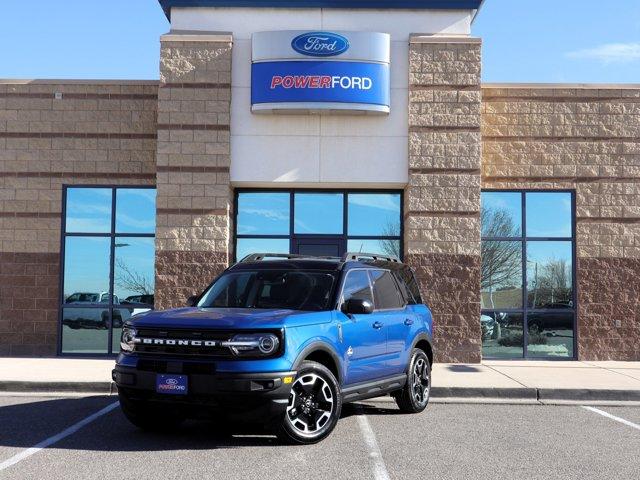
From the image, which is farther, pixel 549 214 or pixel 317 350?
pixel 549 214

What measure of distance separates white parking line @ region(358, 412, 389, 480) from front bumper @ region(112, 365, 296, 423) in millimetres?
929

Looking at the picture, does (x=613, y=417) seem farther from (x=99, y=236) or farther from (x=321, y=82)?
(x=99, y=236)

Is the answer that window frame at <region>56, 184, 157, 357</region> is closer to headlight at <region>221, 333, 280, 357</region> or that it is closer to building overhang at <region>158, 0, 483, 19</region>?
building overhang at <region>158, 0, 483, 19</region>

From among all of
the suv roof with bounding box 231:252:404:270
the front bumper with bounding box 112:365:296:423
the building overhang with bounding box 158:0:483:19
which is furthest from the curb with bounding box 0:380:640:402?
the building overhang with bounding box 158:0:483:19

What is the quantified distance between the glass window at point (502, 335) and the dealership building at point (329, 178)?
40 mm

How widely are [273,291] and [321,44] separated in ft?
26.2

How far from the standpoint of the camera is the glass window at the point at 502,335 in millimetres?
16578

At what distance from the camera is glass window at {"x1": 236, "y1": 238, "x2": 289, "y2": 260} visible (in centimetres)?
1648

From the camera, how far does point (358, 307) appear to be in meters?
8.45

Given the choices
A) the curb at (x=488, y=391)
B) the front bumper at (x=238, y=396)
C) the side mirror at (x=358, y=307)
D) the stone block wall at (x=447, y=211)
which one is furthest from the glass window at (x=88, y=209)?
the front bumper at (x=238, y=396)

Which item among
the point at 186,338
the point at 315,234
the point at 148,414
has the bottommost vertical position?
the point at 148,414

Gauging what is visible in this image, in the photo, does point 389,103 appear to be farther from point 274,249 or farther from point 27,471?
point 27,471

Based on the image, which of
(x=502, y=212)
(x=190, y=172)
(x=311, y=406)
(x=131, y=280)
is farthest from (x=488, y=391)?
(x=131, y=280)

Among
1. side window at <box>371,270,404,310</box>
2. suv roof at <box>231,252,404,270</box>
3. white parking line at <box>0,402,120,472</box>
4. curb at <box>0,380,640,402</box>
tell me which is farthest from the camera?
curb at <box>0,380,640,402</box>
